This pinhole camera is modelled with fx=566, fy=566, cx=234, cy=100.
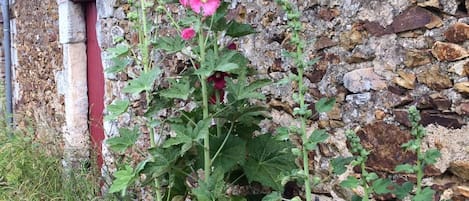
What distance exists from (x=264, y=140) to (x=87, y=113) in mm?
2965

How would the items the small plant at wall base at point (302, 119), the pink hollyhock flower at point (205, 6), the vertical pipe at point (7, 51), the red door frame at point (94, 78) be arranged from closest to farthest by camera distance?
the small plant at wall base at point (302, 119)
the pink hollyhock flower at point (205, 6)
the red door frame at point (94, 78)
the vertical pipe at point (7, 51)

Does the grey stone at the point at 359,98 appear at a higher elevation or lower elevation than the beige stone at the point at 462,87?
lower

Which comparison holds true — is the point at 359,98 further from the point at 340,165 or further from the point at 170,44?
the point at 170,44

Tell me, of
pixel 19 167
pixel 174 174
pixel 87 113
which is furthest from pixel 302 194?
pixel 87 113

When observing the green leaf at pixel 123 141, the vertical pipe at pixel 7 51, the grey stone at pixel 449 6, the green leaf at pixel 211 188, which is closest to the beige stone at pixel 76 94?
the vertical pipe at pixel 7 51

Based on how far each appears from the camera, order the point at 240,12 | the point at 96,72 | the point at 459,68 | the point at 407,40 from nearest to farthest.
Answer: the point at 459,68 < the point at 407,40 < the point at 240,12 < the point at 96,72

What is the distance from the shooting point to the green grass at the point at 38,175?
12.7ft

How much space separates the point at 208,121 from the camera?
2.10 m

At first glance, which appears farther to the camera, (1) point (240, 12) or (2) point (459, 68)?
(1) point (240, 12)

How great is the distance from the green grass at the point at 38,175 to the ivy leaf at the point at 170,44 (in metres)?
1.79

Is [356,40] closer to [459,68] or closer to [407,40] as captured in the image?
[407,40]

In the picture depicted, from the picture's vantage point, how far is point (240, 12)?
107 inches

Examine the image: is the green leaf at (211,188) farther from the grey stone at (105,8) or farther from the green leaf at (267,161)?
the grey stone at (105,8)

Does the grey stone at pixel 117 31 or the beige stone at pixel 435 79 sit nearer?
the beige stone at pixel 435 79
